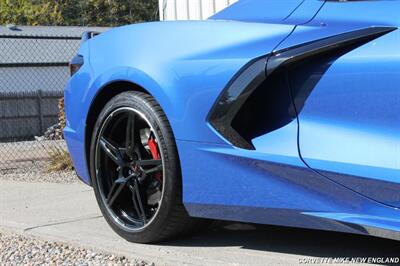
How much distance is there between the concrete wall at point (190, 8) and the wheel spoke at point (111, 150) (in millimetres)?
4002

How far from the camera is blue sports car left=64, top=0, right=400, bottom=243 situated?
313 cm

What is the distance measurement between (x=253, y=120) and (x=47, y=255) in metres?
1.79

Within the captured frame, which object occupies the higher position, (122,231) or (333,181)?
(333,181)

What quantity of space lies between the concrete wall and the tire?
3.99 meters

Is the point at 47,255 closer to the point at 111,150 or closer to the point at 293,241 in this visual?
the point at 111,150

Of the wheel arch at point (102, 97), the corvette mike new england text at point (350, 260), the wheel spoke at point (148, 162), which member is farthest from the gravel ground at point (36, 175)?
the corvette mike new england text at point (350, 260)

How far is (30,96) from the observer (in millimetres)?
18188

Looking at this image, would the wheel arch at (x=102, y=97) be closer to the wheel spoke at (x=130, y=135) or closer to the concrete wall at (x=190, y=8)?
the wheel spoke at (x=130, y=135)

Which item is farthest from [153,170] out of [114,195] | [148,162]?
[114,195]

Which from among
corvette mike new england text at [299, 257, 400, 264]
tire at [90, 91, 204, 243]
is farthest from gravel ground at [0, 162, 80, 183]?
corvette mike new england text at [299, 257, 400, 264]

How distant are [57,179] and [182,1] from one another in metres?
2.78

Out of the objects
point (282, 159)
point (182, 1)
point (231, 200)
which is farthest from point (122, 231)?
point (182, 1)

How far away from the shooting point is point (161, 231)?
159 inches

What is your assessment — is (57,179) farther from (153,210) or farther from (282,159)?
(282,159)
